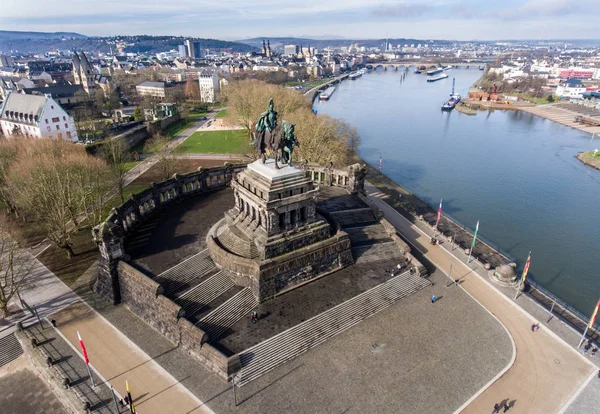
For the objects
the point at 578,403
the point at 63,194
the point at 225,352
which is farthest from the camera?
the point at 63,194

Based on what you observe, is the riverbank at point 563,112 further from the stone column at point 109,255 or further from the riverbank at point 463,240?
the stone column at point 109,255

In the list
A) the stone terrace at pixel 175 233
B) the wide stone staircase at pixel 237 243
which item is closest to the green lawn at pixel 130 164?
the stone terrace at pixel 175 233

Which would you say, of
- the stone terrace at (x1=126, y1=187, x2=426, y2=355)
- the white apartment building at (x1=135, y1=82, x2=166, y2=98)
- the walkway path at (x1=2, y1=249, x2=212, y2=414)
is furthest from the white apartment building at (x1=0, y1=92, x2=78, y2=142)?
the white apartment building at (x1=135, y1=82, x2=166, y2=98)

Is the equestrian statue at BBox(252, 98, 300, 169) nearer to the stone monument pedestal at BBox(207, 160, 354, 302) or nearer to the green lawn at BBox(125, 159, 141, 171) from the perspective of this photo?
the stone monument pedestal at BBox(207, 160, 354, 302)

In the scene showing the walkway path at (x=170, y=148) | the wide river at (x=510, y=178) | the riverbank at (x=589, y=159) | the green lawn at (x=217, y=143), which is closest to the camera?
the wide river at (x=510, y=178)

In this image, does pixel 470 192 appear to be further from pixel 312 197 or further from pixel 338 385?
pixel 338 385

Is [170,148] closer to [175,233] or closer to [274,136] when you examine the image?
[175,233]

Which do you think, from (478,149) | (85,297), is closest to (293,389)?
(85,297)
